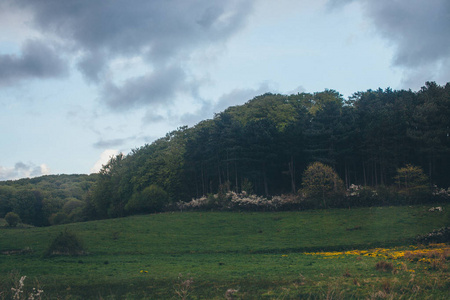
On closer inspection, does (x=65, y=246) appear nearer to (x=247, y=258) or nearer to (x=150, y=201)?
(x=247, y=258)

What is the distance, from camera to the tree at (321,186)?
2296 inches

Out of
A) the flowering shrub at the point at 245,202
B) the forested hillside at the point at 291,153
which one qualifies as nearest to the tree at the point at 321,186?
the forested hillside at the point at 291,153

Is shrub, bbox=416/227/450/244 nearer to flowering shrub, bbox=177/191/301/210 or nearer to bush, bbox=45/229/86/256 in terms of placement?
flowering shrub, bbox=177/191/301/210

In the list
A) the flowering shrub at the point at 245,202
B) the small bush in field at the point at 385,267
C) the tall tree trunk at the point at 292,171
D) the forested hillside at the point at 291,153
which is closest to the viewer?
the small bush in field at the point at 385,267

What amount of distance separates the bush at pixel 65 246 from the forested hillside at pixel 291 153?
36.0 m

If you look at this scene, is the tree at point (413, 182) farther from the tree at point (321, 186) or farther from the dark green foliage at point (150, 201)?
the dark green foliage at point (150, 201)

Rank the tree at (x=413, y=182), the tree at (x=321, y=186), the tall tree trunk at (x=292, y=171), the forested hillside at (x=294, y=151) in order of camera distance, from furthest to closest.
→ the tall tree trunk at (x=292, y=171)
the forested hillside at (x=294, y=151)
the tree at (x=321, y=186)
the tree at (x=413, y=182)

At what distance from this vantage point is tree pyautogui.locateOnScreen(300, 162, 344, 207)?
58312 mm

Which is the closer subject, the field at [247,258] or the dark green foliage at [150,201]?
the field at [247,258]

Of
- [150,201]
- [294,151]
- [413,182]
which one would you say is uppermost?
[294,151]

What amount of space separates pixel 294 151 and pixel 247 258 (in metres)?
46.6

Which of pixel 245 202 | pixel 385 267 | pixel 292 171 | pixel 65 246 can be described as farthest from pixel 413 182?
pixel 65 246

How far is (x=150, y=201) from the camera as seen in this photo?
76250 millimetres

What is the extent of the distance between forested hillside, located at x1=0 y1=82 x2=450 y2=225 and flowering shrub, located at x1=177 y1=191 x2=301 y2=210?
8.57 feet
